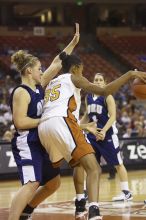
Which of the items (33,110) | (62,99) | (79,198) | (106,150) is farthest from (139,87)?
(106,150)

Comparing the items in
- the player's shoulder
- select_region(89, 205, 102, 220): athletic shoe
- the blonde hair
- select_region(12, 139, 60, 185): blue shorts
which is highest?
the blonde hair

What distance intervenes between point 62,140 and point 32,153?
348mm

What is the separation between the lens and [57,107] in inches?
253

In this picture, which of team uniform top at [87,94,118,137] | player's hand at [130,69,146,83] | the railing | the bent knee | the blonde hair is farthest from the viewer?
the railing

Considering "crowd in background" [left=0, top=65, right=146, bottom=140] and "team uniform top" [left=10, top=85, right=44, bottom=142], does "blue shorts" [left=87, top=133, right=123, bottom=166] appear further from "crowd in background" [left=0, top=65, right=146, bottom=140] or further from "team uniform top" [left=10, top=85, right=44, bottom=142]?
"crowd in background" [left=0, top=65, right=146, bottom=140]

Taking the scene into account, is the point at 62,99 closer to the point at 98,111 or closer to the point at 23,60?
the point at 23,60

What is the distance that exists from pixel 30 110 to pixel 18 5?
23037 millimetres

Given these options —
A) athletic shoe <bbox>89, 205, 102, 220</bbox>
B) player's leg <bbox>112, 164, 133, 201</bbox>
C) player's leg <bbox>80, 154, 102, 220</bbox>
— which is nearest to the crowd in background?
player's leg <bbox>112, 164, 133, 201</bbox>

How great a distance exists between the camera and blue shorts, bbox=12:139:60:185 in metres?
6.09

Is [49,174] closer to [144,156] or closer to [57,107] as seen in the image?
[57,107]

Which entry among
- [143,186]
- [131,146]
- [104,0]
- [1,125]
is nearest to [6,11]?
[104,0]

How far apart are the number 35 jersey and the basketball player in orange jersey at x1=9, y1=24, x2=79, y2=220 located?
86 mm

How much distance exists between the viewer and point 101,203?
8.75 meters

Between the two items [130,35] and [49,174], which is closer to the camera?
[49,174]
